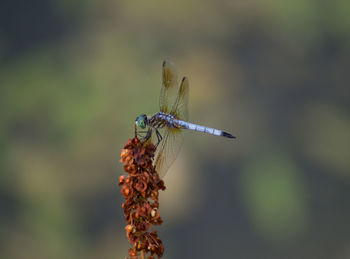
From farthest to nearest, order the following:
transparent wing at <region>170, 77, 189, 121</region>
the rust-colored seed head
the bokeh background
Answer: the bokeh background, transparent wing at <region>170, 77, 189, 121</region>, the rust-colored seed head

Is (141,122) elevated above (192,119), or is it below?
below

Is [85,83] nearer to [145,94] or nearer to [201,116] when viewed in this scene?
[145,94]

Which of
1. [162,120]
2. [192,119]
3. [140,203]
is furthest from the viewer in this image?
[192,119]

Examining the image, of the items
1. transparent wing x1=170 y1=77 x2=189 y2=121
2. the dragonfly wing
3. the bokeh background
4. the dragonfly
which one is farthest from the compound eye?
the bokeh background

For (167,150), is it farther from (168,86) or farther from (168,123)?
(168,86)

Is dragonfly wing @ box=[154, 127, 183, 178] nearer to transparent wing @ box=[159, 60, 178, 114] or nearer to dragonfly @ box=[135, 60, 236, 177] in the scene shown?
dragonfly @ box=[135, 60, 236, 177]

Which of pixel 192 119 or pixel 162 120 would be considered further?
pixel 192 119

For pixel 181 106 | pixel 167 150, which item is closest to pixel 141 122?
pixel 167 150

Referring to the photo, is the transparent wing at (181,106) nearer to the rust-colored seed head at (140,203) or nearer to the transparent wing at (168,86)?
the transparent wing at (168,86)
